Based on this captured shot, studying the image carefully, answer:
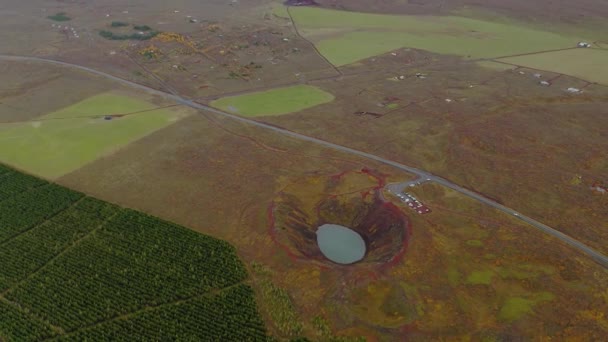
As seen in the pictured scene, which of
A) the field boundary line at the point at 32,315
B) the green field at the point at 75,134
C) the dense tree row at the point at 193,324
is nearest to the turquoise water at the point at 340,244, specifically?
the dense tree row at the point at 193,324

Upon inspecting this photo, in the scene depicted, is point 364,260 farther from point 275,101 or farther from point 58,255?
point 275,101

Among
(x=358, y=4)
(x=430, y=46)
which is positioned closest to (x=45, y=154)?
(x=430, y=46)

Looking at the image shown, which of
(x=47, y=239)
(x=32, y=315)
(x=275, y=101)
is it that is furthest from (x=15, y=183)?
(x=275, y=101)

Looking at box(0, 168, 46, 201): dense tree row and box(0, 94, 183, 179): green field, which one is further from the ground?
box(0, 94, 183, 179): green field

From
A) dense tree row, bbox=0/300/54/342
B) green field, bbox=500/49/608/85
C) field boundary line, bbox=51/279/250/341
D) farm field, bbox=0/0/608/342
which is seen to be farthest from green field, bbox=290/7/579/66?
dense tree row, bbox=0/300/54/342

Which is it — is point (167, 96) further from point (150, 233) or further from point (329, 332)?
point (329, 332)

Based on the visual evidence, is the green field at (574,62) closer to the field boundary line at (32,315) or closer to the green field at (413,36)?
the green field at (413,36)

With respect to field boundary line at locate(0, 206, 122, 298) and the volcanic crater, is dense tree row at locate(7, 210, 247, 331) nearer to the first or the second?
field boundary line at locate(0, 206, 122, 298)
